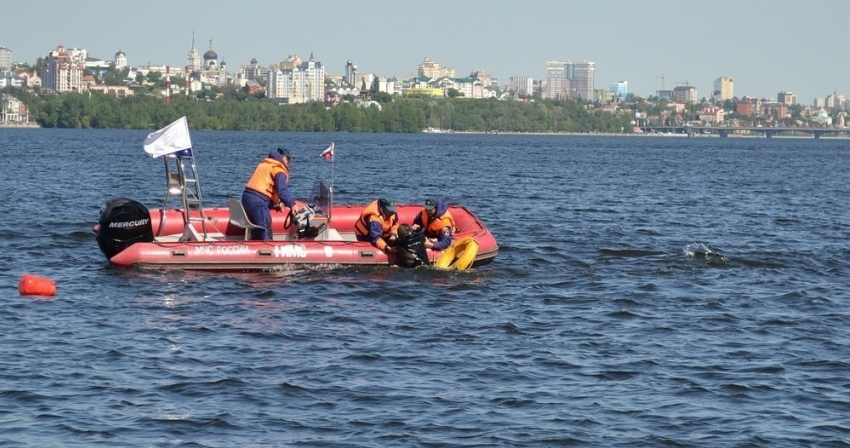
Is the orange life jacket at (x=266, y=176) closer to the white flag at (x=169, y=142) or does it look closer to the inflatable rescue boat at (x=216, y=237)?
the inflatable rescue boat at (x=216, y=237)

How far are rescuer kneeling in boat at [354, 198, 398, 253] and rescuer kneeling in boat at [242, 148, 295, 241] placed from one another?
120cm

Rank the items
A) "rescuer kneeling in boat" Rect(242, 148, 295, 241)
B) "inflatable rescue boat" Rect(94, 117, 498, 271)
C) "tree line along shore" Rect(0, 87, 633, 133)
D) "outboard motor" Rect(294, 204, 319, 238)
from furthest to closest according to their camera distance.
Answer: "tree line along shore" Rect(0, 87, 633, 133)
"outboard motor" Rect(294, 204, 319, 238)
"rescuer kneeling in boat" Rect(242, 148, 295, 241)
"inflatable rescue boat" Rect(94, 117, 498, 271)

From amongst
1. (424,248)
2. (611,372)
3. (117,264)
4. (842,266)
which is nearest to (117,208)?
(117,264)

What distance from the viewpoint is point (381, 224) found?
18.5 metres

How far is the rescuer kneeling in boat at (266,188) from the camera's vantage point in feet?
58.7

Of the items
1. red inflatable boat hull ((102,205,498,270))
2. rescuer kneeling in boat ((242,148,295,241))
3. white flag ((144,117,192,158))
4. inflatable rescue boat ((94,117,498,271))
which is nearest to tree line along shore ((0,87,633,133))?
red inflatable boat hull ((102,205,498,270))

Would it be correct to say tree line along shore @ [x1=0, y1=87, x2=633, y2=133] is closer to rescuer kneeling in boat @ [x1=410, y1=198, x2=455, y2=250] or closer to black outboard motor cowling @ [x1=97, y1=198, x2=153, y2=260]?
rescuer kneeling in boat @ [x1=410, y1=198, x2=455, y2=250]

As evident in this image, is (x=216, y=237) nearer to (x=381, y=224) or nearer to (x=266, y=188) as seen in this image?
(x=266, y=188)

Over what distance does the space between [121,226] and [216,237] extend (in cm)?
167

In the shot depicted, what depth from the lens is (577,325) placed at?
15086 mm

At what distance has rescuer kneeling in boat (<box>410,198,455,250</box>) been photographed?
1867 centimetres

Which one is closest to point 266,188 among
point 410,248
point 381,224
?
point 381,224

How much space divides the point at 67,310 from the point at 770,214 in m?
22.7

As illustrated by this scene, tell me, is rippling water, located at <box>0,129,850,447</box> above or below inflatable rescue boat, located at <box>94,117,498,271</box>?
below
